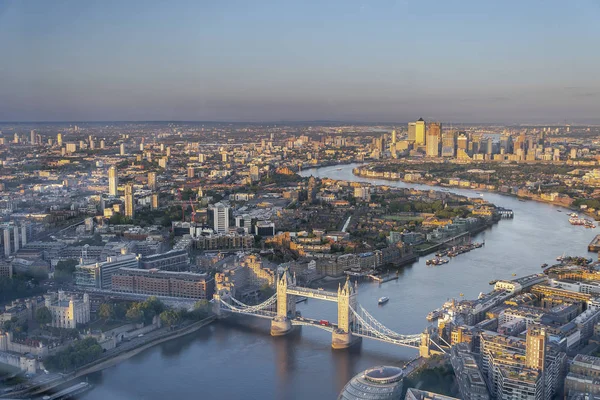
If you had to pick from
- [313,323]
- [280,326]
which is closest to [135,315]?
[280,326]

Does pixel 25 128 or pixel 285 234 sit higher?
pixel 25 128

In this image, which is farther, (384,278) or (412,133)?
(412,133)

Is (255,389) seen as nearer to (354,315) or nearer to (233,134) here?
(354,315)

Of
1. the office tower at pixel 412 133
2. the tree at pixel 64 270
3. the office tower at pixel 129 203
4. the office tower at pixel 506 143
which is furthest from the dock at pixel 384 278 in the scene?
the office tower at pixel 412 133

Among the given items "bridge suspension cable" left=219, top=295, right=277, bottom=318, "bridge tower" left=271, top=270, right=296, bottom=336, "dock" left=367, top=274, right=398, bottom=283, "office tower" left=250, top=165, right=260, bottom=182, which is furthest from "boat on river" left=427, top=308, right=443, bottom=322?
"office tower" left=250, top=165, right=260, bottom=182

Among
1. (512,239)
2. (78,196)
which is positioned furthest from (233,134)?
(512,239)

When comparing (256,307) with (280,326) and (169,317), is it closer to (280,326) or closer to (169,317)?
(280,326)

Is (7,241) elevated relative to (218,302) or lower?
elevated
